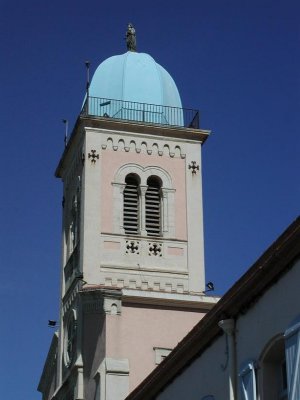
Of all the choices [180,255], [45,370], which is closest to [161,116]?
[180,255]

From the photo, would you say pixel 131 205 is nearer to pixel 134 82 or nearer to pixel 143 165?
pixel 143 165

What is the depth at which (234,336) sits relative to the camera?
66.7 feet

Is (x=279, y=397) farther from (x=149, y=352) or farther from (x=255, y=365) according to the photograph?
(x=149, y=352)

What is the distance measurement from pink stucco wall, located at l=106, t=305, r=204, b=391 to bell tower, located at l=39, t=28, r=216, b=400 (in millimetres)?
36

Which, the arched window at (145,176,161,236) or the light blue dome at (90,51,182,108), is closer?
the arched window at (145,176,161,236)

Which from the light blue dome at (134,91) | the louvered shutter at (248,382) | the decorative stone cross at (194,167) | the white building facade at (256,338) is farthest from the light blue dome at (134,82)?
the louvered shutter at (248,382)

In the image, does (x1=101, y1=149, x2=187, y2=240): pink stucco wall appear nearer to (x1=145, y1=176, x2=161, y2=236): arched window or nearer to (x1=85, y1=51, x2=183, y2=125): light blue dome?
(x1=145, y1=176, x2=161, y2=236): arched window

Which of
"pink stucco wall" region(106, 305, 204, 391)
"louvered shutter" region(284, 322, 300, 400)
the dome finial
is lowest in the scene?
"louvered shutter" region(284, 322, 300, 400)

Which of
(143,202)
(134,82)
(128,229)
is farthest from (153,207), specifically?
(134,82)

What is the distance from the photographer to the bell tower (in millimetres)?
36812

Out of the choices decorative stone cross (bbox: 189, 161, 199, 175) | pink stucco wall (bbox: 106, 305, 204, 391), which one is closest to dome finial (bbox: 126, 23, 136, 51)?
decorative stone cross (bbox: 189, 161, 199, 175)

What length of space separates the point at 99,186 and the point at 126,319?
6476mm

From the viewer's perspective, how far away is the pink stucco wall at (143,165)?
134 ft

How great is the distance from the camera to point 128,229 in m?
40.8
